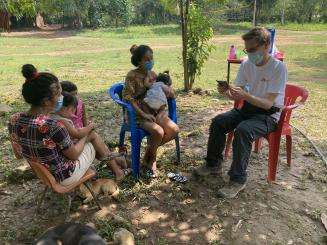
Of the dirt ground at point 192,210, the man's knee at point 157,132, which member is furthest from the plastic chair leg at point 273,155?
the man's knee at point 157,132

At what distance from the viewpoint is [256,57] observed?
4.25 m

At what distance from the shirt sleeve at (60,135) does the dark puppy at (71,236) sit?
0.63 metres

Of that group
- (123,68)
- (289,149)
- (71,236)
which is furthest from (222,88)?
(123,68)

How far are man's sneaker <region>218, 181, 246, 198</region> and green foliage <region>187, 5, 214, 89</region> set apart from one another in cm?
485

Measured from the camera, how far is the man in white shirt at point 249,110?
4113mm

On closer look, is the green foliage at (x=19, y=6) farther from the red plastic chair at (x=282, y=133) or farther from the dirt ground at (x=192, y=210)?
the red plastic chair at (x=282, y=133)

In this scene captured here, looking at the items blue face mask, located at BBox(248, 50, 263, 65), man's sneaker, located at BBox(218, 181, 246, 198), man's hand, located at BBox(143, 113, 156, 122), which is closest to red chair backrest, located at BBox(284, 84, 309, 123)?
blue face mask, located at BBox(248, 50, 263, 65)

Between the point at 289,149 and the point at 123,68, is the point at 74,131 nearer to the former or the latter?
the point at 289,149

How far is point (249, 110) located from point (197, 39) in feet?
14.8

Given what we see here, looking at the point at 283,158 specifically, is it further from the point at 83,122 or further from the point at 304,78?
the point at 304,78

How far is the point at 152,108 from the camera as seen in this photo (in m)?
4.50

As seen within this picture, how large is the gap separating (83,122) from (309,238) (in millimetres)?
2528

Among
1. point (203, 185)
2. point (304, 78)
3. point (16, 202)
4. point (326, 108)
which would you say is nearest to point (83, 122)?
point (16, 202)

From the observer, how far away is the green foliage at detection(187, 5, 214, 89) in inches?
337
